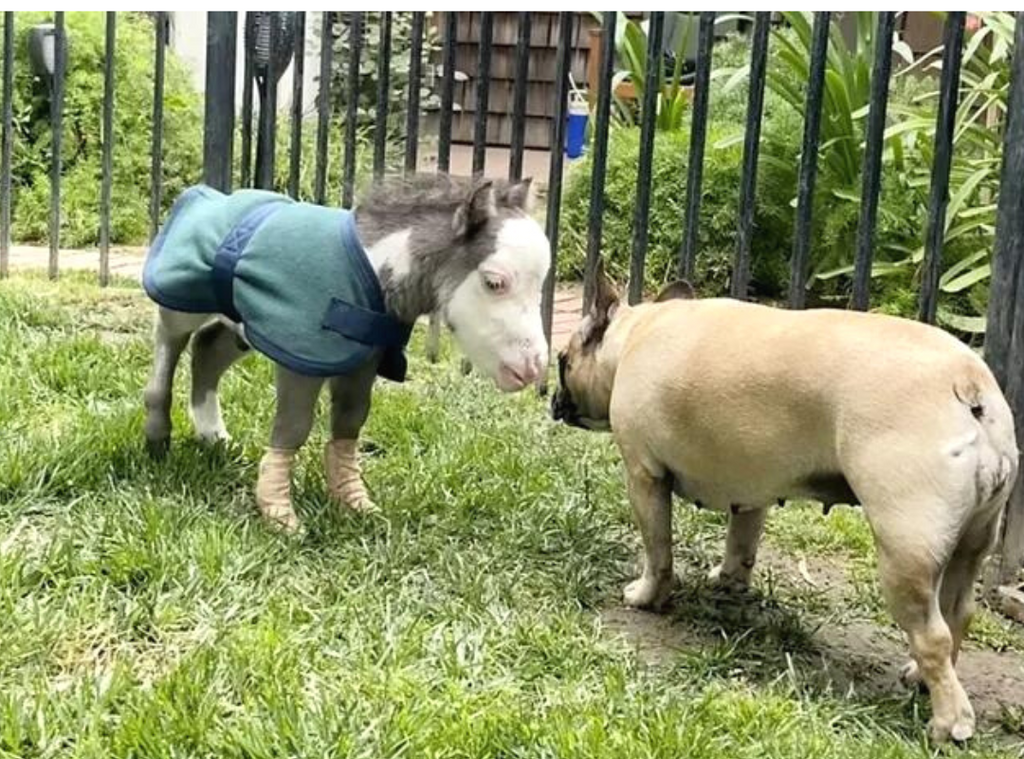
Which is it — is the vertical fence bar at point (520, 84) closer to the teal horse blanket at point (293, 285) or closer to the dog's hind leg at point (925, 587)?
the teal horse blanket at point (293, 285)

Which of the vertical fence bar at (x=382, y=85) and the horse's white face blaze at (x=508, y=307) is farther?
the vertical fence bar at (x=382, y=85)

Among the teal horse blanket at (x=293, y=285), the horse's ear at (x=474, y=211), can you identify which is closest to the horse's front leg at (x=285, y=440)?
the teal horse blanket at (x=293, y=285)

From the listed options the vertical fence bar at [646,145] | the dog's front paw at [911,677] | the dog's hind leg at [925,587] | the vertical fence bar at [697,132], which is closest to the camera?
the dog's hind leg at [925,587]

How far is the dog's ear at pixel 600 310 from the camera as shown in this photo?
3887 mm

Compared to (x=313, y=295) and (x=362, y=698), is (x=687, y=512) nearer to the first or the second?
(x=313, y=295)

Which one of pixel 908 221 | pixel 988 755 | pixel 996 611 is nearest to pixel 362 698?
pixel 988 755

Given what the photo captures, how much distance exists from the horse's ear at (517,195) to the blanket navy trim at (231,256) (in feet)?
2.04

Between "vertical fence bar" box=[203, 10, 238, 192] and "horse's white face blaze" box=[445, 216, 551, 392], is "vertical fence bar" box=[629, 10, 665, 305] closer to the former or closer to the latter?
"horse's white face blaze" box=[445, 216, 551, 392]

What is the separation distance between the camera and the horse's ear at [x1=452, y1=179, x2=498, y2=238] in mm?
3672

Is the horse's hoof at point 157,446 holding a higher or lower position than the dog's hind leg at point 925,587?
lower

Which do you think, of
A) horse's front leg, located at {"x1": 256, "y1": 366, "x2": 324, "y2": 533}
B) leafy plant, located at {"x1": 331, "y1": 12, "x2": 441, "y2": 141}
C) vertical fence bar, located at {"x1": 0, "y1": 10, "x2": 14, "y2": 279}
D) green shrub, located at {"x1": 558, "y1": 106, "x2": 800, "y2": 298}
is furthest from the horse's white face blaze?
leafy plant, located at {"x1": 331, "y1": 12, "x2": 441, "y2": 141}

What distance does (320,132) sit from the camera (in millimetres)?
6332

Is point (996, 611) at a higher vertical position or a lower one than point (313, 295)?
lower

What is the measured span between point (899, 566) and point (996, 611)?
1183mm
